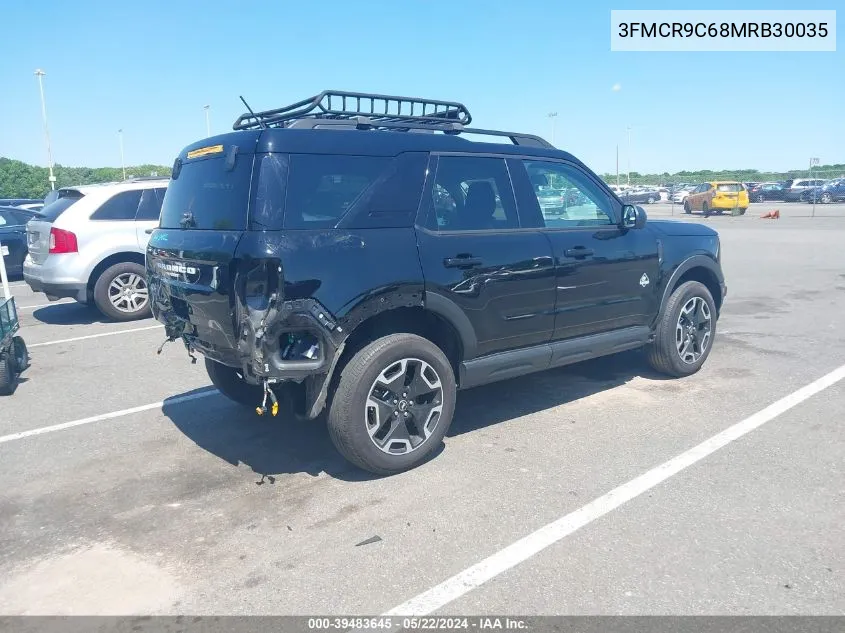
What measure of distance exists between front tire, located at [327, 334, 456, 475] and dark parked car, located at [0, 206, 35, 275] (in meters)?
11.7

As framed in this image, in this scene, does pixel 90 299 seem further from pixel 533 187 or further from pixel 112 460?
pixel 533 187

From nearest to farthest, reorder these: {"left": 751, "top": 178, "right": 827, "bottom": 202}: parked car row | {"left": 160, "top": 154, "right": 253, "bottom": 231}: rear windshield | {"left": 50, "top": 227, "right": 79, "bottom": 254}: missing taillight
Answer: {"left": 160, "top": 154, "right": 253, "bottom": 231}: rear windshield, {"left": 50, "top": 227, "right": 79, "bottom": 254}: missing taillight, {"left": 751, "top": 178, "right": 827, "bottom": 202}: parked car row

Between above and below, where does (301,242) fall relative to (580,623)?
above

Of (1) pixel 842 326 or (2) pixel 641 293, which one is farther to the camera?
(1) pixel 842 326

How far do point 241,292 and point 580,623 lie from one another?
2.29 meters

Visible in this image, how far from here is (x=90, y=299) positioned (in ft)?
30.8

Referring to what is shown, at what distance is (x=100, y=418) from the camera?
549cm

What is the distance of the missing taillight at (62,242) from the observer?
901 cm

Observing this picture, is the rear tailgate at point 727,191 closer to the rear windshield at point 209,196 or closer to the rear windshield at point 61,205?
the rear windshield at point 61,205

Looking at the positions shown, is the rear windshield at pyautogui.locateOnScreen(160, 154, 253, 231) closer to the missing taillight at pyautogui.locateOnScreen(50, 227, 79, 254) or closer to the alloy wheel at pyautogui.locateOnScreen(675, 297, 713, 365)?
the alloy wheel at pyautogui.locateOnScreen(675, 297, 713, 365)

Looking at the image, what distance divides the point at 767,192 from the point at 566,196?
49.1 m

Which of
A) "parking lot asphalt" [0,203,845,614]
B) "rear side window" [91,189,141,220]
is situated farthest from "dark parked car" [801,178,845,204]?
Answer: "rear side window" [91,189,141,220]

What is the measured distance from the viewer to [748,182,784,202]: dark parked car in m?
47.2

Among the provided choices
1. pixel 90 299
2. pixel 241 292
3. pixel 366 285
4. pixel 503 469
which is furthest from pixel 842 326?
pixel 90 299
